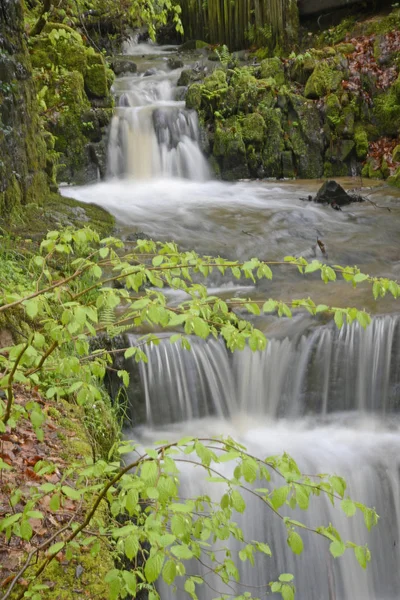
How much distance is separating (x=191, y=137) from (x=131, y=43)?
8.99 m

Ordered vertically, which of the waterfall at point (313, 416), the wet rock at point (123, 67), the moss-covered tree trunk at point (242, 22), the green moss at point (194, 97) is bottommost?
the waterfall at point (313, 416)

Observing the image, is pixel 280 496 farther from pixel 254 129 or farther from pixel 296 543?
pixel 254 129

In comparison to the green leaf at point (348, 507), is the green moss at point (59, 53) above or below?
above

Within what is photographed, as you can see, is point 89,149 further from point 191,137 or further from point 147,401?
point 147,401

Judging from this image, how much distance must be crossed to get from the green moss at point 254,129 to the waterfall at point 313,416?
24.7 ft

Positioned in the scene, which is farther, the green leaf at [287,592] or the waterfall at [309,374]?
the waterfall at [309,374]

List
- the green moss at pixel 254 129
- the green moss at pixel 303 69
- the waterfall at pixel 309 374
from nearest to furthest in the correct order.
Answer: the waterfall at pixel 309 374 → the green moss at pixel 254 129 → the green moss at pixel 303 69

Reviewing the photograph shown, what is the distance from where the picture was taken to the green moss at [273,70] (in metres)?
13.1

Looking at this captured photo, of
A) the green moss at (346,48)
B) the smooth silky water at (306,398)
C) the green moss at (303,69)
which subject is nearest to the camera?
the smooth silky water at (306,398)

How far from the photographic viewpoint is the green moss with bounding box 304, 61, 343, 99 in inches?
494

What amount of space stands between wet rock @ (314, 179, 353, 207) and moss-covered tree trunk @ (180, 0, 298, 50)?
23.0 ft

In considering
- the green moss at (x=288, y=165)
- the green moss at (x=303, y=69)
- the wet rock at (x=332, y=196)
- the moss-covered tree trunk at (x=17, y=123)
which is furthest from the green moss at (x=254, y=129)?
the moss-covered tree trunk at (x=17, y=123)

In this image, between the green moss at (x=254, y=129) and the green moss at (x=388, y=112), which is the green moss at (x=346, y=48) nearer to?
the green moss at (x=388, y=112)

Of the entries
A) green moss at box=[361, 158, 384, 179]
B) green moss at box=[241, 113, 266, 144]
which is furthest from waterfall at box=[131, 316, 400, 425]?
green moss at box=[241, 113, 266, 144]
